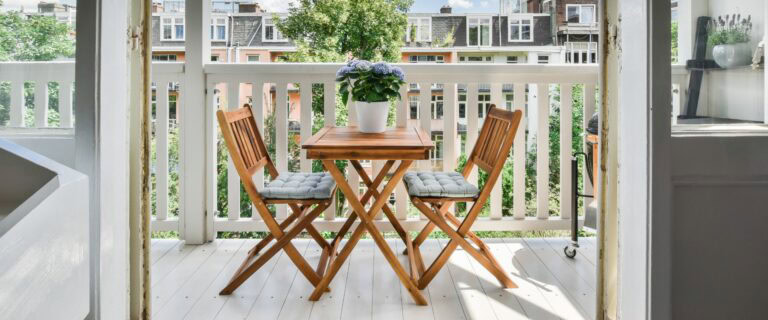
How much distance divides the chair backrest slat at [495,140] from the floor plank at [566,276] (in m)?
0.62

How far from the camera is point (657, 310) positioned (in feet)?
5.11

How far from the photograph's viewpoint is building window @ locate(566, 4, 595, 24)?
62.7 ft

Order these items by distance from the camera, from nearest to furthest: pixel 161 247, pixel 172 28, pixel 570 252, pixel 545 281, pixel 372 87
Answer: pixel 545 281, pixel 372 87, pixel 570 252, pixel 161 247, pixel 172 28

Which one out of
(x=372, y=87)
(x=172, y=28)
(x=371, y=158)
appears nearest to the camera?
(x=371, y=158)

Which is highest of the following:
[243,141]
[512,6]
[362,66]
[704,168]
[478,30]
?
[512,6]

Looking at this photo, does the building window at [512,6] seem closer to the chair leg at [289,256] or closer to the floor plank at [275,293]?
the floor plank at [275,293]

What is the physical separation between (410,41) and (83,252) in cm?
2097

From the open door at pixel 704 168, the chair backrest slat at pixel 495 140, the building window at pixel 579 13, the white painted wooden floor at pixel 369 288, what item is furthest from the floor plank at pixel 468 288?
the building window at pixel 579 13

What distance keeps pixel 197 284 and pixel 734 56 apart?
7.47 ft

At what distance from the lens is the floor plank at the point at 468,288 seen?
2.36 m

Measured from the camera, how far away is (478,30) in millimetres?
21047

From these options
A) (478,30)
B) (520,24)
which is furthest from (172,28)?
(520,24)

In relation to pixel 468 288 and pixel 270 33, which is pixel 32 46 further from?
pixel 270 33

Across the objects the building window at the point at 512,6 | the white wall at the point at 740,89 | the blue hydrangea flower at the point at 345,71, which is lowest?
the white wall at the point at 740,89
